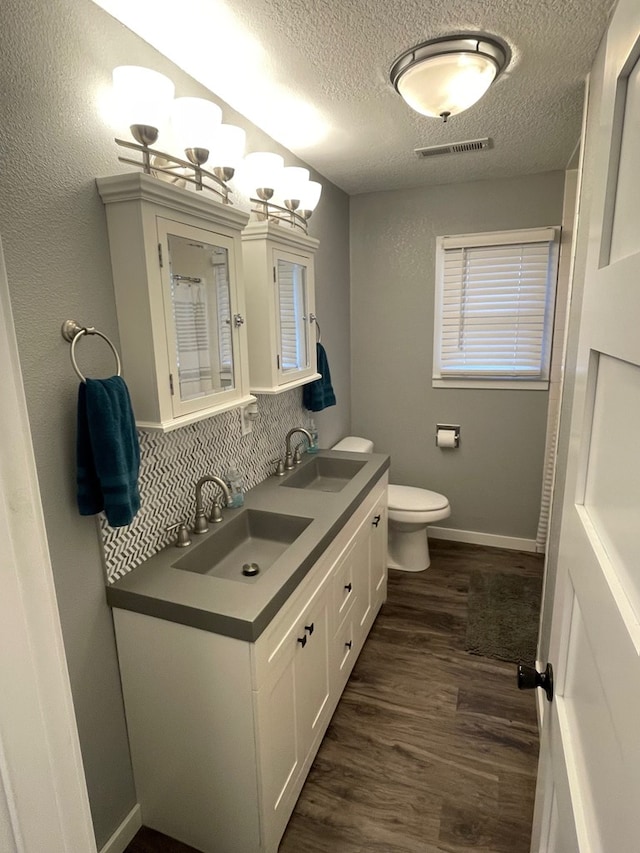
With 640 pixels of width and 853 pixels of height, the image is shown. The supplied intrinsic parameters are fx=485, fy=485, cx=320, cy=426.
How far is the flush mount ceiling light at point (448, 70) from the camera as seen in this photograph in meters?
1.49

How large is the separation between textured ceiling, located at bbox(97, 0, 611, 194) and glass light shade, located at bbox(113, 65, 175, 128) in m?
0.21

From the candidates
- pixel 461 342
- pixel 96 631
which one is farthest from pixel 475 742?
pixel 461 342

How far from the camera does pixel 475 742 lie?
6.20ft

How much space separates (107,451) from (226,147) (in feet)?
3.43

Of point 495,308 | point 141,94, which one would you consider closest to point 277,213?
point 141,94

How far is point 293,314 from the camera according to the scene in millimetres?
2145

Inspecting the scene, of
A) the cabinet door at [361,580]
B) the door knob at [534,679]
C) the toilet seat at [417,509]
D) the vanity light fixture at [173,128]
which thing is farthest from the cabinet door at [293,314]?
the door knob at [534,679]

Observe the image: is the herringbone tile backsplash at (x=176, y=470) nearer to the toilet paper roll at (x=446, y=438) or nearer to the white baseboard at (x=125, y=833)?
the white baseboard at (x=125, y=833)

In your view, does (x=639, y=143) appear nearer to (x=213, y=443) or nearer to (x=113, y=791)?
(x=213, y=443)

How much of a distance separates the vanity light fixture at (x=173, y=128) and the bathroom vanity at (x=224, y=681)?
1201 mm

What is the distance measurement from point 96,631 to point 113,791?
1.77ft

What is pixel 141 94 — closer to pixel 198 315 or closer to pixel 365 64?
pixel 198 315

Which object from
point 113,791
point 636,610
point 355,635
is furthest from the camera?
point 355,635

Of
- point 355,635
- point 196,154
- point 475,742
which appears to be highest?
point 196,154
